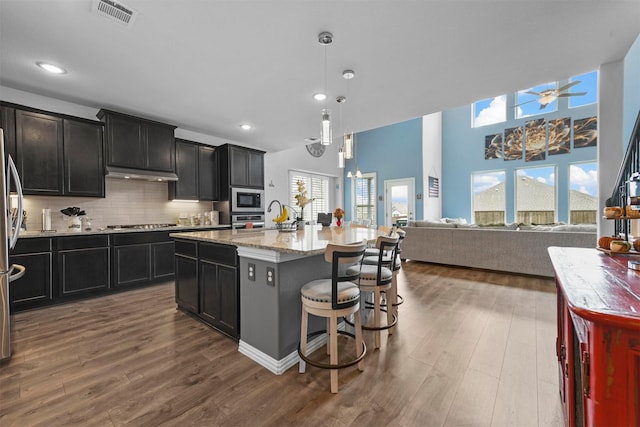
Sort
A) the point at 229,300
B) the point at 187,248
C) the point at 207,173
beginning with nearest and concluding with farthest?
1. the point at 229,300
2. the point at 187,248
3. the point at 207,173

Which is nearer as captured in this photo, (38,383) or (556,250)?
(556,250)

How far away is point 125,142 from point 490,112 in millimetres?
9430

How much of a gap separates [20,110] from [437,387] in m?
5.08

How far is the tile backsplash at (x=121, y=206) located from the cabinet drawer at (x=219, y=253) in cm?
259

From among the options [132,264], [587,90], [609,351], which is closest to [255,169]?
[132,264]

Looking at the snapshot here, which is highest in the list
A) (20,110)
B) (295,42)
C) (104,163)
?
(295,42)

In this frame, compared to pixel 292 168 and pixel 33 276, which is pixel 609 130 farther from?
pixel 33 276

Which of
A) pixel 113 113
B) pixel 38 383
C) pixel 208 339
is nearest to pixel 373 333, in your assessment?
pixel 208 339

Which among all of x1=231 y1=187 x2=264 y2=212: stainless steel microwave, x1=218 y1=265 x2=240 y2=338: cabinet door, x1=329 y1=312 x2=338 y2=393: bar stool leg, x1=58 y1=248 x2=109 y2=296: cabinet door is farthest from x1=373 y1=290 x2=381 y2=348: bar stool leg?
x1=231 y1=187 x2=264 y2=212: stainless steel microwave

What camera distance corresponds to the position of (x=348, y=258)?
67.1 inches

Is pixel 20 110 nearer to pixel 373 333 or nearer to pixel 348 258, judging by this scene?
pixel 348 258

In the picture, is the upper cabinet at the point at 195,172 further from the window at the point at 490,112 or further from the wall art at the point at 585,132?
the wall art at the point at 585,132

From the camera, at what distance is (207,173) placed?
5.11 metres

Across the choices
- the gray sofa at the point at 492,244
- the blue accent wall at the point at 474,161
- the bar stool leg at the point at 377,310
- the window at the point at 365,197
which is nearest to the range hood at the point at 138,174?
the bar stool leg at the point at 377,310
